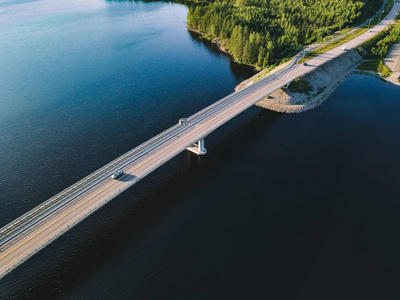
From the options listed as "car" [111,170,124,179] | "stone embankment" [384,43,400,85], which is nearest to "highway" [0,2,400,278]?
"car" [111,170,124,179]

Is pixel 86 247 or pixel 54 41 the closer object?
pixel 86 247

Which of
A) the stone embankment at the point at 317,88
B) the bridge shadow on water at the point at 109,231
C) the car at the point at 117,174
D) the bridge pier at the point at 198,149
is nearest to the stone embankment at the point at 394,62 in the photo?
the stone embankment at the point at 317,88

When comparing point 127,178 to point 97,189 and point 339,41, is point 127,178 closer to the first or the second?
point 97,189

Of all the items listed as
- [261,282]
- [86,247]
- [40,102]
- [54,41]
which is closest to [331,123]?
[261,282]

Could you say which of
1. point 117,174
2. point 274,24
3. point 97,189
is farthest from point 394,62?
point 97,189

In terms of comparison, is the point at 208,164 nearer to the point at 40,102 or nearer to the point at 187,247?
the point at 187,247

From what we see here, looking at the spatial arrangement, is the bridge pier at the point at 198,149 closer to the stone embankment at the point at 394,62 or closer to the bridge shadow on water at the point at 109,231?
the bridge shadow on water at the point at 109,231
